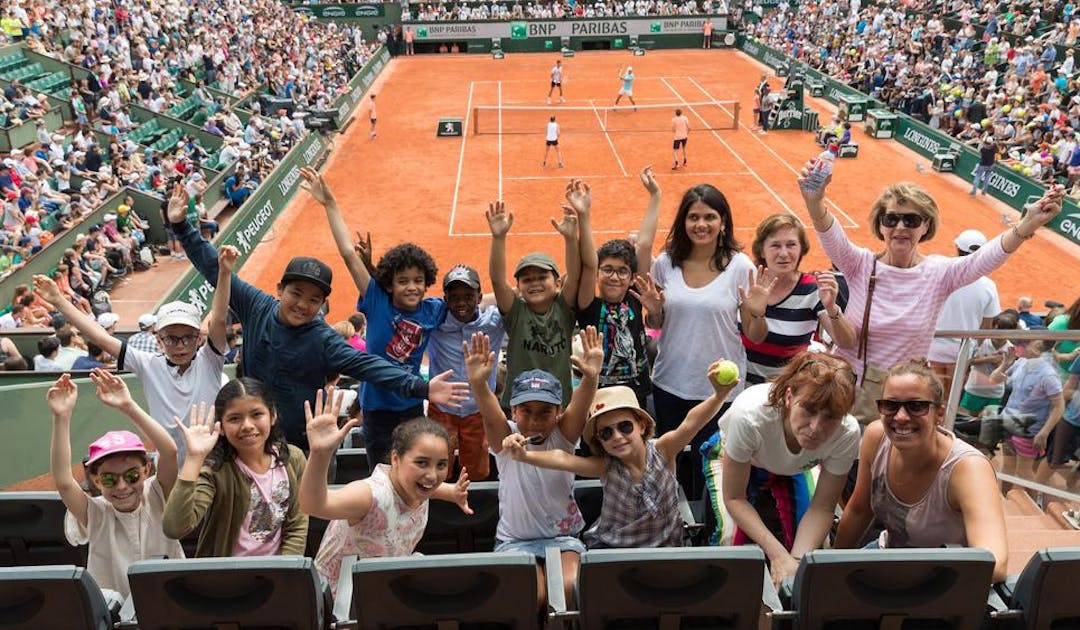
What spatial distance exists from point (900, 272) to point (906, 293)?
127mm

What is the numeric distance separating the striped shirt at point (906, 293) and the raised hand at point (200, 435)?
137 inches

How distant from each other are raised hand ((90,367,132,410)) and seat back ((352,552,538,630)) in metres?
1.54

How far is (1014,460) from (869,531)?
2.19 metres

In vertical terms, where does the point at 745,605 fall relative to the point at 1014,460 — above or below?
above

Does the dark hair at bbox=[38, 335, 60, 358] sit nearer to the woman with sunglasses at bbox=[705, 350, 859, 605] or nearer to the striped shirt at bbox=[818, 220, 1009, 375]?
the woman with sunglasses at bbox=[705, 350, 859, 605]

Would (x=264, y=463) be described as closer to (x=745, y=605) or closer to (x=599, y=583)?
(x=599, y=583)

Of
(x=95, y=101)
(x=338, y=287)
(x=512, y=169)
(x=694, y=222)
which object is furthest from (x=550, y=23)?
(x=694, y=222)

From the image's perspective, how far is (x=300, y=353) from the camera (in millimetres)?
4699

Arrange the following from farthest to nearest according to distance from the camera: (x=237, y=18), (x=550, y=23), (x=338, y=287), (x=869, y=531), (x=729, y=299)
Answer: (x=550, y=23), (x=237, y=18), (x=338, y=287), (x=729, y=299), (x=869, y=531)

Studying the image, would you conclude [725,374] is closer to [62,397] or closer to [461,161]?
[62,397]

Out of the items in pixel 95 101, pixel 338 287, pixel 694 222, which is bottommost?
pixel 338 287

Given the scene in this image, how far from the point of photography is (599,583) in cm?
305

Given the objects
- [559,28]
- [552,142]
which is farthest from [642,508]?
[559,28]

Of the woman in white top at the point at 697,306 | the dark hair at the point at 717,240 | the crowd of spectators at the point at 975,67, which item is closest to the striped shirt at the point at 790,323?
the woman in white top at the point at 697,306
